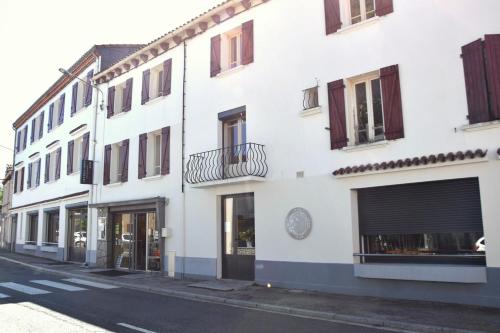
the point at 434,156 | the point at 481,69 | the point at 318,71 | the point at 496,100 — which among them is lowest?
the point at 434,156

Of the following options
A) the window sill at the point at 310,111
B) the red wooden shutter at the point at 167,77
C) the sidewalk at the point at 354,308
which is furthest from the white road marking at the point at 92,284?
the window sill at the point at 310,111

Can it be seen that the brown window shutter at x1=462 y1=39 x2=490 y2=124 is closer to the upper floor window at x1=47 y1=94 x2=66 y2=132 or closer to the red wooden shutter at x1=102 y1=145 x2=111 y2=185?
the red wooden shutter at x1=102 y1=145 x2=111 y2=185

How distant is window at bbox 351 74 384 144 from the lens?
10.4m

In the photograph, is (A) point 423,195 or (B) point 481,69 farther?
(A) point 423,195

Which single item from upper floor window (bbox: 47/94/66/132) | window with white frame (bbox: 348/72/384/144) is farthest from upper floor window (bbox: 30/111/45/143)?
window with white frame (bbox: 348/72/384/144)

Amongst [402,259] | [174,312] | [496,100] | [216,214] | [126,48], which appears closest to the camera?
[496,100]

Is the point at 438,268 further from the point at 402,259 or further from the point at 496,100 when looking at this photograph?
the point at 496,100

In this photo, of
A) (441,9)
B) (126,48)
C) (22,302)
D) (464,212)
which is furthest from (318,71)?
(126,48)

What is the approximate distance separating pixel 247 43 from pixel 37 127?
2094cm

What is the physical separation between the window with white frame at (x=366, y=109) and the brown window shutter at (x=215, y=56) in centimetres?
503

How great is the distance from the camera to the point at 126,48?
20.8m

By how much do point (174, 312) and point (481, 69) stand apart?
7.78m

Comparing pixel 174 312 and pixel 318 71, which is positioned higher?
pixel 318 71

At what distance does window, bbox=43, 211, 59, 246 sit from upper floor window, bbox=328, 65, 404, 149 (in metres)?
18.8
